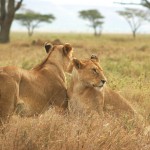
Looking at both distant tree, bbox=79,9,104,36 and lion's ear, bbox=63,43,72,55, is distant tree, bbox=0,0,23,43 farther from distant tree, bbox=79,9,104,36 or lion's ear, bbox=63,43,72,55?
distant tree, bbox=79,9,104,36

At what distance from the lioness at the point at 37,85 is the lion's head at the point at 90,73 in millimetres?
243

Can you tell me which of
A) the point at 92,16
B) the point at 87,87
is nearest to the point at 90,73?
the point at 87,87

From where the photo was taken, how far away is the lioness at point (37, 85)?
4.69 metres

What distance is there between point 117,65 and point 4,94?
8.41 m

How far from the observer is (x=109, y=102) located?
566 cm

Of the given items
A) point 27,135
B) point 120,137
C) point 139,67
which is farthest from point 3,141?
point 139,67

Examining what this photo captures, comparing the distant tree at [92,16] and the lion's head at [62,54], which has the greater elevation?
the lion's head at [62,54]

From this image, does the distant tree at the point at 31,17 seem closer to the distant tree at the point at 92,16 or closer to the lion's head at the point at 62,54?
the distant tree at the point at 92,16

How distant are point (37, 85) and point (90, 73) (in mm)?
591

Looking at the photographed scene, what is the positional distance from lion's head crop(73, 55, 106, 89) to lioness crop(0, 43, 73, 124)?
0.24 metres

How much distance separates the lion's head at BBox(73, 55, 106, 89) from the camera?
532 centimetres

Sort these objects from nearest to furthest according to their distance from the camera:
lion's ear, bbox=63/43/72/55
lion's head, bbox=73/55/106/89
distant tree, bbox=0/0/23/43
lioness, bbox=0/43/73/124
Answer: lioness, bbox=0/43/73/124 → lion's head, bbox=73/55/106/89 → lion's ear, bbox=63/43/72/55 → distant tree, bbox=0/0/23/43

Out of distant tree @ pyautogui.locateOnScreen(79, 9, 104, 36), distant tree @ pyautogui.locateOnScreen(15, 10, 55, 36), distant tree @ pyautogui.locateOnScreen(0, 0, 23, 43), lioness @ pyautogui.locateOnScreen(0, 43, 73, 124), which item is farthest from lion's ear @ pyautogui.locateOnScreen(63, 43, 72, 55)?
distant tree @ pyautogui.locateOnScreen(79, 9, 104, 36)

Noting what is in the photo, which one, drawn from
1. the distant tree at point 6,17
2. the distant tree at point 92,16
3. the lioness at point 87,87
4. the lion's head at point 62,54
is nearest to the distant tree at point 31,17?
the distant tree at point 92,16
